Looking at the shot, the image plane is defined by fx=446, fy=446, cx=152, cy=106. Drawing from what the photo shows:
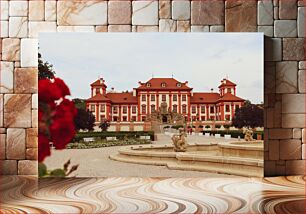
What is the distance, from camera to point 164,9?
14.9 ft

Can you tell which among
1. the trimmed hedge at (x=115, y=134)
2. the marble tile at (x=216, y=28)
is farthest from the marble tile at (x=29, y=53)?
the marble tile at (x=216, y=28)

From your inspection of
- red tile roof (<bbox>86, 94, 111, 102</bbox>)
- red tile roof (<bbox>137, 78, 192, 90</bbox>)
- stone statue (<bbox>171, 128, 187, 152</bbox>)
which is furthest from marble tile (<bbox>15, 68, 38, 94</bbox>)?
stone statue (<bbox>171, 128, 187, 152</bbox>)

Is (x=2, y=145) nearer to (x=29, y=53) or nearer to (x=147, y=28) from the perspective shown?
(x=29, y=53)

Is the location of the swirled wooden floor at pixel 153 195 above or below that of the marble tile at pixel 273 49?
below

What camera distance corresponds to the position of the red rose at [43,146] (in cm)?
444

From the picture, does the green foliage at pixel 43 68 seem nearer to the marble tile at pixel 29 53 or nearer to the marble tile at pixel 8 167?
the marble tile at pixel 29 53

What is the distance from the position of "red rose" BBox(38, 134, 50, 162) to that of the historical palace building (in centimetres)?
54

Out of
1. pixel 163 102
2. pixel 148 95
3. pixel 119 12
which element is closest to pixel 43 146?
pixel 148 95

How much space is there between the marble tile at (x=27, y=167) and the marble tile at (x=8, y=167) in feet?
0.17

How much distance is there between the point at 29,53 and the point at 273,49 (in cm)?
247

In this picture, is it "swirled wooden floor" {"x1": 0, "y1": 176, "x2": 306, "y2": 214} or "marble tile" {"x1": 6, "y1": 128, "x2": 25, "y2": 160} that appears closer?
"swirled wooden floor" {"x1": 0, "y1": 176, "x2": 306, "y2": 214}

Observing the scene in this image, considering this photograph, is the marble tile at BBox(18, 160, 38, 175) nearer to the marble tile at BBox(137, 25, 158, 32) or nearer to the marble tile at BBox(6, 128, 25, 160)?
the marble tile at BBox(6, 128, 25, 160)

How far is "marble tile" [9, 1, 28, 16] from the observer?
4.50 meters

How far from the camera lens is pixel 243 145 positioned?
15.0 ft
